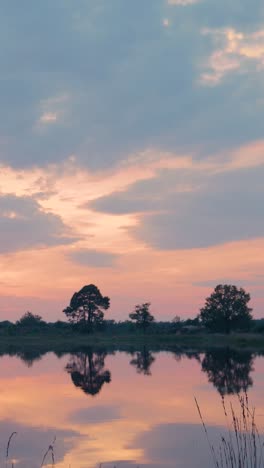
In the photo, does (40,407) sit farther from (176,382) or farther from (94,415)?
(176,382)

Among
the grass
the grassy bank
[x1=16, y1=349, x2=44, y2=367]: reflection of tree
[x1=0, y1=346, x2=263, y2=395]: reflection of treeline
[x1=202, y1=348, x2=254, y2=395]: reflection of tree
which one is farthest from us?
the grassy bank

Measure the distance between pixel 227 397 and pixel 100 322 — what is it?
62.2 meters

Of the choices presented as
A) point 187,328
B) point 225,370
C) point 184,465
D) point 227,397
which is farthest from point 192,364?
point 187,328

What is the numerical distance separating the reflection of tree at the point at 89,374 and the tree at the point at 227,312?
29951 mm

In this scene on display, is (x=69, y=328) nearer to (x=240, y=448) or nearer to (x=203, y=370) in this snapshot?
(x=203, y=370)

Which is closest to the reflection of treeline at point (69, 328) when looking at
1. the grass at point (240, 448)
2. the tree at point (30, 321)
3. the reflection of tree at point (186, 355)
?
the tree at point (30, 321)

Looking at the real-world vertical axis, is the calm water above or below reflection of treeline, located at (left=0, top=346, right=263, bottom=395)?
below

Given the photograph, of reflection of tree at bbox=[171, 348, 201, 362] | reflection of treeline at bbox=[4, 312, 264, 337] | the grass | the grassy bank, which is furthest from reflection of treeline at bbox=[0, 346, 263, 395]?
reflection of treeline at bbox=[4, 312, 264, 337]

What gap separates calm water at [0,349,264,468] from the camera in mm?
13203

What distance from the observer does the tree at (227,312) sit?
71.7 m

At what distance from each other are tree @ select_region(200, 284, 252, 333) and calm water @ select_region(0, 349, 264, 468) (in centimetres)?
3486

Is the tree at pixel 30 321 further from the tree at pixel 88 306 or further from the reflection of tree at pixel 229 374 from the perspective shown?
the reflection of tree at pixel 229 374

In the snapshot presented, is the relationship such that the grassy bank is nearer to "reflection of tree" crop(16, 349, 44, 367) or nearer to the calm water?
"reflection of tree" crop(16, 349, 44, 367)

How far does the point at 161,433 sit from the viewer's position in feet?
51.1
